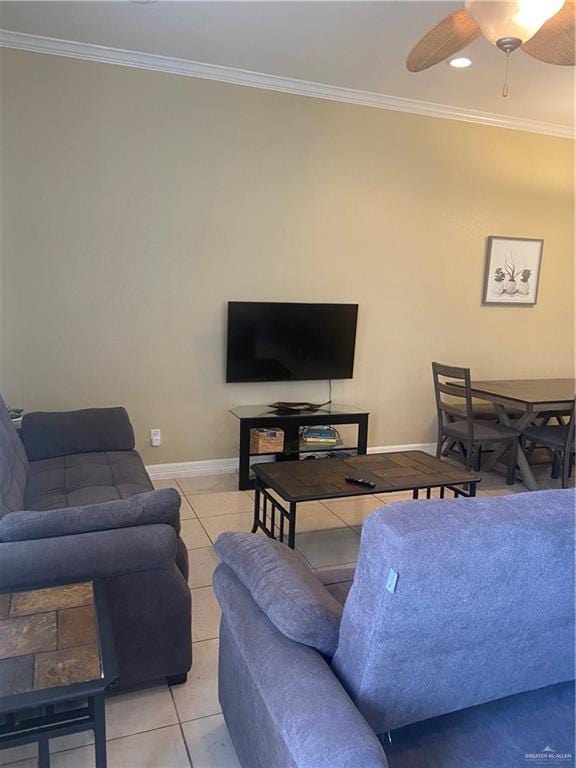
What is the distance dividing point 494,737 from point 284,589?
57cm

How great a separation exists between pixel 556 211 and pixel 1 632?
18.0 ft

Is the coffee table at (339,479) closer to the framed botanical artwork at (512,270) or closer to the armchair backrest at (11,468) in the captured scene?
the armchair backrest at (11,468)

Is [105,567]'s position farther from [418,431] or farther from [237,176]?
[418,431]

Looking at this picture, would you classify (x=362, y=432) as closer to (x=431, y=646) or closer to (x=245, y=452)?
(x=245, y=452)

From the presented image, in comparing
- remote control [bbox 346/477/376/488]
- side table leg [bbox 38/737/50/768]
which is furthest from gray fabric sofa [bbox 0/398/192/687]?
remote control [bbox 346/477/376/488]

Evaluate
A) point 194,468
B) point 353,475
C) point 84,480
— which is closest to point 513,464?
point 353,475

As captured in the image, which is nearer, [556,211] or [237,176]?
[237,176]

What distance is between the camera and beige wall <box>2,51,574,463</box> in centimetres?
368

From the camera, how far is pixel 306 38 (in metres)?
3.36

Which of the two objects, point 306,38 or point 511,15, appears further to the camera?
point 306,38

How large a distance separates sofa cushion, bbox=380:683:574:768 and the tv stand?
112 inches

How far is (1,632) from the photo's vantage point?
143 centimetres

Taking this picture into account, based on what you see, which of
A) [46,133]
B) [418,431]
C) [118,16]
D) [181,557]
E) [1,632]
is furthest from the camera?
[418,431]

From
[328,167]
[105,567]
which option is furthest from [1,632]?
[328,167]
